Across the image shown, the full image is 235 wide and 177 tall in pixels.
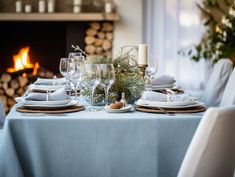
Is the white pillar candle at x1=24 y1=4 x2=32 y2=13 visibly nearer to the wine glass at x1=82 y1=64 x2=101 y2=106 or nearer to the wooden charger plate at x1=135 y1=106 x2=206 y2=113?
the wine glass at x1=82 y1=64 x2=101 y2=106

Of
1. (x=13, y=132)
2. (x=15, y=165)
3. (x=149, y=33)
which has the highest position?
(x=149, y=33)

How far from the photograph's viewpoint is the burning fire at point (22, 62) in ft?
16.4

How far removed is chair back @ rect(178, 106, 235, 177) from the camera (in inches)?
69.6

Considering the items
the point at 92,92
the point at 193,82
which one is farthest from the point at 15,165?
the point at 193,82

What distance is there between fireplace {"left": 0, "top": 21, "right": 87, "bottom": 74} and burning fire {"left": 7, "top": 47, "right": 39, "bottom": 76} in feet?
0.14

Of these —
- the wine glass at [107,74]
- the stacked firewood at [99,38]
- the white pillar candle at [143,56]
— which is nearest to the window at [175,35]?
the stacked firewood at [99,38]

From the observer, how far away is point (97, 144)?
2197mm

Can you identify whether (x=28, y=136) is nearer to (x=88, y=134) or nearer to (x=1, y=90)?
(x=88, y=134)

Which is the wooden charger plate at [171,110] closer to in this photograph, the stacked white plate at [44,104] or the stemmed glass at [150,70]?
the stacked white plate at [44,104]

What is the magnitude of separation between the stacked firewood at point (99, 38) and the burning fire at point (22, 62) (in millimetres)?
606


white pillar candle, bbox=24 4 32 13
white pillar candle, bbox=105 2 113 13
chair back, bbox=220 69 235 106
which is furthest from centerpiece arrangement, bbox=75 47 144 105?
white pillar candle, bbox=24 4 32 13

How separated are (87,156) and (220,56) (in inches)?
112

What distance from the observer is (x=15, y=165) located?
2.14 meters

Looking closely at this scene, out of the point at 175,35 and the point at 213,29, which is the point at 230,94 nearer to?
the point at 213,29
